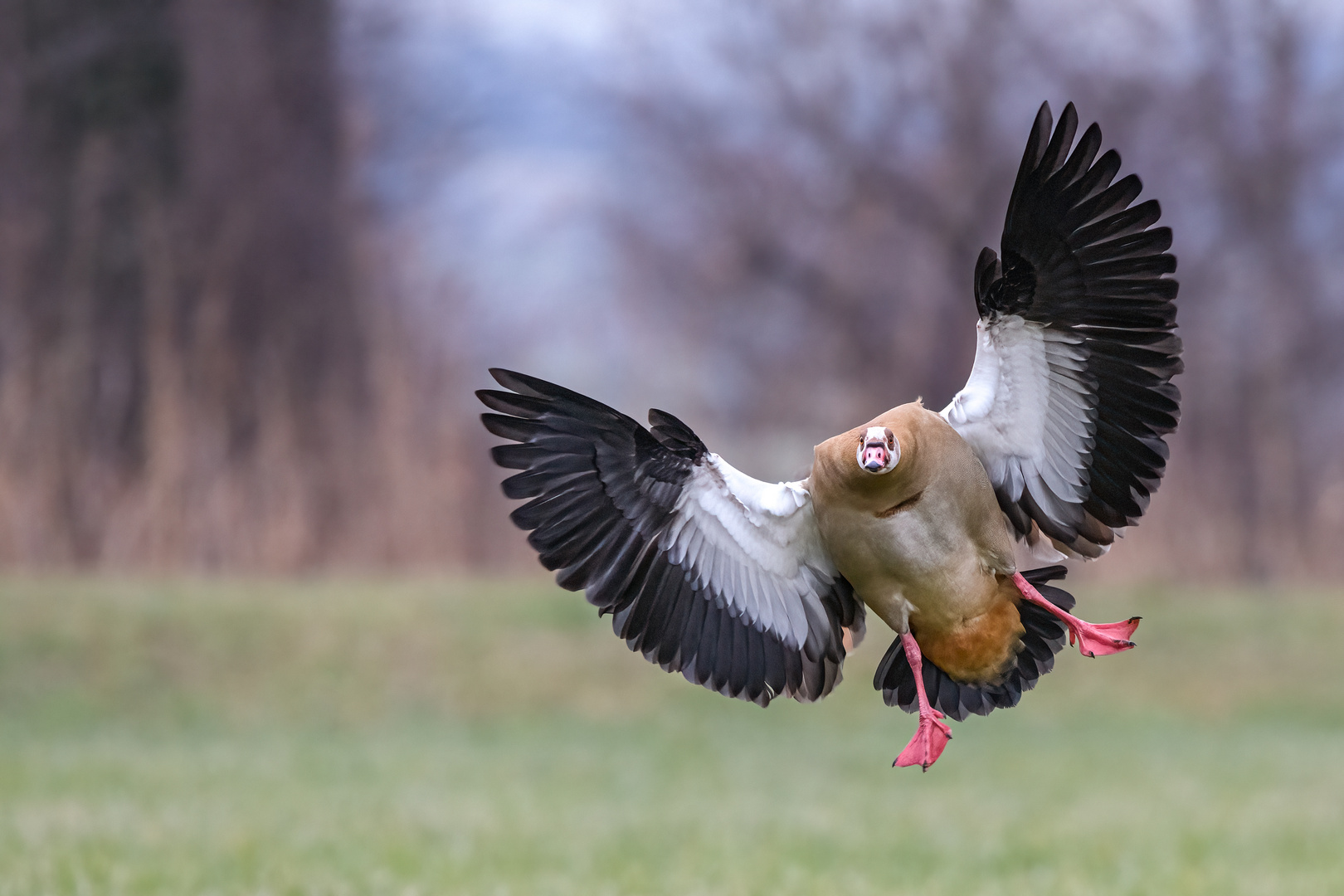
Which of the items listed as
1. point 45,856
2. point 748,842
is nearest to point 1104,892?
point 748,842

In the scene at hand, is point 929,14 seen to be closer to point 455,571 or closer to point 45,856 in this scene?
point 455,571

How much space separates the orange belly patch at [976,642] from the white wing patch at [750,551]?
10.6 inches

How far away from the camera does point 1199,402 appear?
18.4m

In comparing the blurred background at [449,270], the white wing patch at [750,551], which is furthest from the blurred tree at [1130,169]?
the white wing patch at [750,551]

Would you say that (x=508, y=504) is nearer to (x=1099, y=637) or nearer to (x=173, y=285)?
(x=173, y=285)

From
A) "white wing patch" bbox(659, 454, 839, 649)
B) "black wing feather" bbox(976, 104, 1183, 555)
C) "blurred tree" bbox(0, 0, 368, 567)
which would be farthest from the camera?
"blurred tree" bbox(0, 0, 368, 567)

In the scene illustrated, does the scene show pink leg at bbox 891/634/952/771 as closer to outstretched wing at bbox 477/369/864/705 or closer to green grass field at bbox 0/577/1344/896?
outstretched wing at bbox 477/369/864/705

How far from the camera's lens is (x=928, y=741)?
2.11m

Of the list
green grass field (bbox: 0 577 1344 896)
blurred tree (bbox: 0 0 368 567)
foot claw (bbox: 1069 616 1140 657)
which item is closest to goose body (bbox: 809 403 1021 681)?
foot claw (bbox: 1069 616 1140 657)


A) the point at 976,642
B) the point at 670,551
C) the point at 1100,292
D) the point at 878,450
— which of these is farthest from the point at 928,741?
the point at 1100,292

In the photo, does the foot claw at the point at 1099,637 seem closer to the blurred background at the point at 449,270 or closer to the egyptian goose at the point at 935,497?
the egyptian goose at the point at 935,497

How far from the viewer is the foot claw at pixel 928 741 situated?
2.06 metres

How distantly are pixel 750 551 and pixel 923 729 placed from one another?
0.45 meters

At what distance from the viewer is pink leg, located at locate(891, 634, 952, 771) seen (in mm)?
2080
